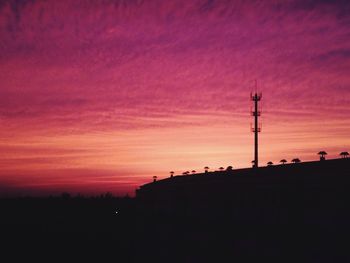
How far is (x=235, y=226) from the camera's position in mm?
21031

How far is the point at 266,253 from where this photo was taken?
17750mm

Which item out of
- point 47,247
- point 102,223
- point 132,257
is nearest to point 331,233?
point 132,257

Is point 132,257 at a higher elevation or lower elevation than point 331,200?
lower

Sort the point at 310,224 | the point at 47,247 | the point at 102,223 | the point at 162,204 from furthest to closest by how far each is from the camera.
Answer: the point at 102,223
the point at 162,204
the point at 47,247
the point at 310,224

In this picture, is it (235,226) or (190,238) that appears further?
(190,238)

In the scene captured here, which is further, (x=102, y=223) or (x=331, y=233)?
(x=102, y=223)

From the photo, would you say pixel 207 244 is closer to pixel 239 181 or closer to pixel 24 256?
pixel 239 181

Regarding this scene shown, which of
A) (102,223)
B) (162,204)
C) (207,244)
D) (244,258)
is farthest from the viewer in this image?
(102,223)

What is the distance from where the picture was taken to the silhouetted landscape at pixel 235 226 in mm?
16312

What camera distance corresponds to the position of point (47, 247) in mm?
29672

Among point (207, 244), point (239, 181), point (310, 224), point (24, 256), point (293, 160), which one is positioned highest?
point (293, 160)

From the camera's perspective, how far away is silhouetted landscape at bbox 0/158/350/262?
16.3 meters

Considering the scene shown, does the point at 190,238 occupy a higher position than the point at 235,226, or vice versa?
the point at 235,226

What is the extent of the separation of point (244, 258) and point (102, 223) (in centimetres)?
2777
